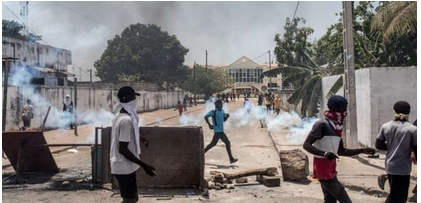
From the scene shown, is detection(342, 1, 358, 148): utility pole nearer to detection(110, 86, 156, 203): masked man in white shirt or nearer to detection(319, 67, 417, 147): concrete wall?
detection(319, 67, 417, 147): concrete wall

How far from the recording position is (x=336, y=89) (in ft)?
37.6

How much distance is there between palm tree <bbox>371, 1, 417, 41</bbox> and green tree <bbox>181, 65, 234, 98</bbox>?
43.7 meters

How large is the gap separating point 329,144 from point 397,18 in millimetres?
6414

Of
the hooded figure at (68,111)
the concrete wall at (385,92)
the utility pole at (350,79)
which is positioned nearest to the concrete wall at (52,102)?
the hooded figure at (68,111)

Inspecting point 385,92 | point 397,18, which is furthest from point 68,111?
point 397,18

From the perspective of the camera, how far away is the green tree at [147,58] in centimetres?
5456

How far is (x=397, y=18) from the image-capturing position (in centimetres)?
886

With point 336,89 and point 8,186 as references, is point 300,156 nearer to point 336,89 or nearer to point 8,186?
point 8,186

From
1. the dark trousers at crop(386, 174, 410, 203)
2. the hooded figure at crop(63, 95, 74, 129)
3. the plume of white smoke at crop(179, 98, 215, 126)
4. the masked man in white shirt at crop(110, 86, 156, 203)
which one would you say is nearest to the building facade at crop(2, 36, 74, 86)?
the hooded figure at crop(63, 95, 74, 129)

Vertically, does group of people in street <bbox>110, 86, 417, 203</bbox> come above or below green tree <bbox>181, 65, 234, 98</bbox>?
below

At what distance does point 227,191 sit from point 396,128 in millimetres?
2692

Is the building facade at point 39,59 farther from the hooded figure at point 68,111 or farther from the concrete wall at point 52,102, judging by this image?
the hooded figure at point 68,111

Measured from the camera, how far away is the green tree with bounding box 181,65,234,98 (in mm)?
53188

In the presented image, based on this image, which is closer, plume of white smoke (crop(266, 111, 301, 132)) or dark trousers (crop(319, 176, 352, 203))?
dark trousers (crop(319, 176, 352, 203))
